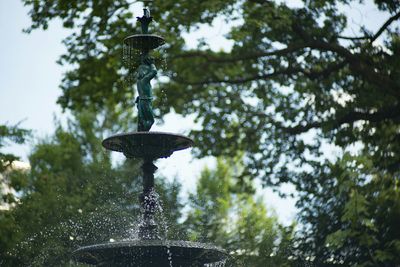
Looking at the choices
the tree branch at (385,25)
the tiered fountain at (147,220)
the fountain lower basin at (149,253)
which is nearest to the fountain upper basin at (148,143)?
the tiered fountain at (147,220)

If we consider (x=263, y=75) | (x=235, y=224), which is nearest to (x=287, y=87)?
(x=263, y=75)

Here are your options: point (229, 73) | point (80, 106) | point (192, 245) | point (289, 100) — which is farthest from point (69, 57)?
point (192, 245)

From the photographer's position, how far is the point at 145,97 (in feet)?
47.1

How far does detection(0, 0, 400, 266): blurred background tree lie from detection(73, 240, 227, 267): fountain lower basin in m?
6.72

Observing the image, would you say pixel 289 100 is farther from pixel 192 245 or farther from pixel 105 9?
pixel 192 245

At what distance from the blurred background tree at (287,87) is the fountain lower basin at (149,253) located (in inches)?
265

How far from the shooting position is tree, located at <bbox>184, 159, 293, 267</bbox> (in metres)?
23.8

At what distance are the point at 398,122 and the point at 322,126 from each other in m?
1.78

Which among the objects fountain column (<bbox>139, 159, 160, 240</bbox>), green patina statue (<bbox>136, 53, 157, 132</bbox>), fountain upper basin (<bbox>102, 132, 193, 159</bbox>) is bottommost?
fountain column (<bbox>139, 159, 160, 240</bbox>)

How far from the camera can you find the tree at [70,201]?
1046 inches

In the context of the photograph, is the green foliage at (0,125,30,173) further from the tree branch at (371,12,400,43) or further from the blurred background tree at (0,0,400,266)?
the tree branch at (371,12,400,43)

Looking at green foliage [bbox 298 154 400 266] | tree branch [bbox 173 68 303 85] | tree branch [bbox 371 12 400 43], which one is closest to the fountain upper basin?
green foliage [bbox 298 154 400 266]

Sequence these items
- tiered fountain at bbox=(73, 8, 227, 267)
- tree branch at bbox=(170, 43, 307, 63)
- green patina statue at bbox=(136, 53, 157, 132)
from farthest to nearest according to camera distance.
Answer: tree branch at bbox=(170, 43, 307, 63), green patina statue at bbox=(136, 53, 157, 132), tiered fountain at bbox=(73, 8, 227, 267)

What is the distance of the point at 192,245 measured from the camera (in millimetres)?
13227
